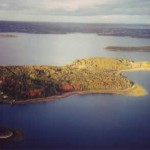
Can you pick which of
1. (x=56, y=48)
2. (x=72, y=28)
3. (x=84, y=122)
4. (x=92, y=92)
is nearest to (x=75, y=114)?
(x=84, y=122)

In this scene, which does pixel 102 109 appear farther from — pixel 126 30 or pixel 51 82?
pixel 126 30

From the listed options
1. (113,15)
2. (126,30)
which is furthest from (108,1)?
(126,30)

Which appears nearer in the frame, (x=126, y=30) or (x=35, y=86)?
(x=35, y=86)

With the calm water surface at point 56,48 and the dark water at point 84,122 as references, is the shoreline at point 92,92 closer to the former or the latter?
the dark water at point 84,122

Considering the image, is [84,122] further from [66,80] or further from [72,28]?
[72,28]

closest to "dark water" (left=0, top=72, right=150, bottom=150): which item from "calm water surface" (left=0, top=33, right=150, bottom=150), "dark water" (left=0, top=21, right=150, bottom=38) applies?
"calm water surface" (left=0, top=33, right=150, bottom=150)
